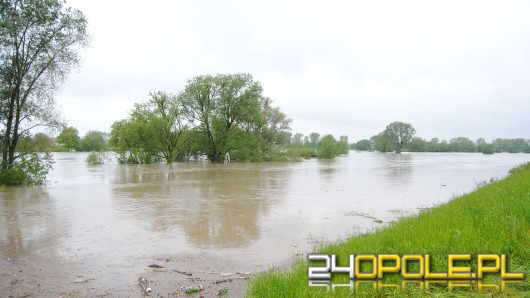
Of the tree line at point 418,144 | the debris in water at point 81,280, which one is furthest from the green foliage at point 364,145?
the debris in water at point 81,280

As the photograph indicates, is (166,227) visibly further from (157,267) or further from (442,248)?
(442,248)

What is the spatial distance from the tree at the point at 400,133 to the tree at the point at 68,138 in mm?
130150

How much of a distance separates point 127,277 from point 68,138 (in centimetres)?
1724

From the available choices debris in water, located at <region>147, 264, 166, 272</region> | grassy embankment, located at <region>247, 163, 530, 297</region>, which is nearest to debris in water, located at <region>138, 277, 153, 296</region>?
debris in water, located at <region>147, 264, 166, 272</region>

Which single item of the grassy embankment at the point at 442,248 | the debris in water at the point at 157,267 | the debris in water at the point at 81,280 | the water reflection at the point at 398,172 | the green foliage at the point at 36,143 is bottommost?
the debris in water at the point at 157,267

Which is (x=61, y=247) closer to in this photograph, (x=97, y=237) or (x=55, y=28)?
(x=97, y=237)

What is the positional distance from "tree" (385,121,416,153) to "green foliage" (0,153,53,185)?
431 feet

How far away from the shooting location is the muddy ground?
516 centimetres

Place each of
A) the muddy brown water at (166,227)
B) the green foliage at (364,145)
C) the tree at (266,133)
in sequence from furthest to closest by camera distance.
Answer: the green foliage at (364,145), the tree at (266,133), the muddy brown water at (166,227)

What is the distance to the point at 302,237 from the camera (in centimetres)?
866

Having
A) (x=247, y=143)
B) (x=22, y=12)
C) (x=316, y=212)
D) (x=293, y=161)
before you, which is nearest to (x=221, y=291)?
(x=316, y=212)

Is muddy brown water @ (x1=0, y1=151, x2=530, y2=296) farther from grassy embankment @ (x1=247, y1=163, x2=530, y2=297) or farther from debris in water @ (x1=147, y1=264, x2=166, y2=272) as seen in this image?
grassy embankment @ (x1=247, y1=163, x2=530, y2=297)

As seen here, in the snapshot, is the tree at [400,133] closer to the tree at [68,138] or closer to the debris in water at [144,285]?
the tree at [68,138]

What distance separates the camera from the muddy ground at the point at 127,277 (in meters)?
5.16
